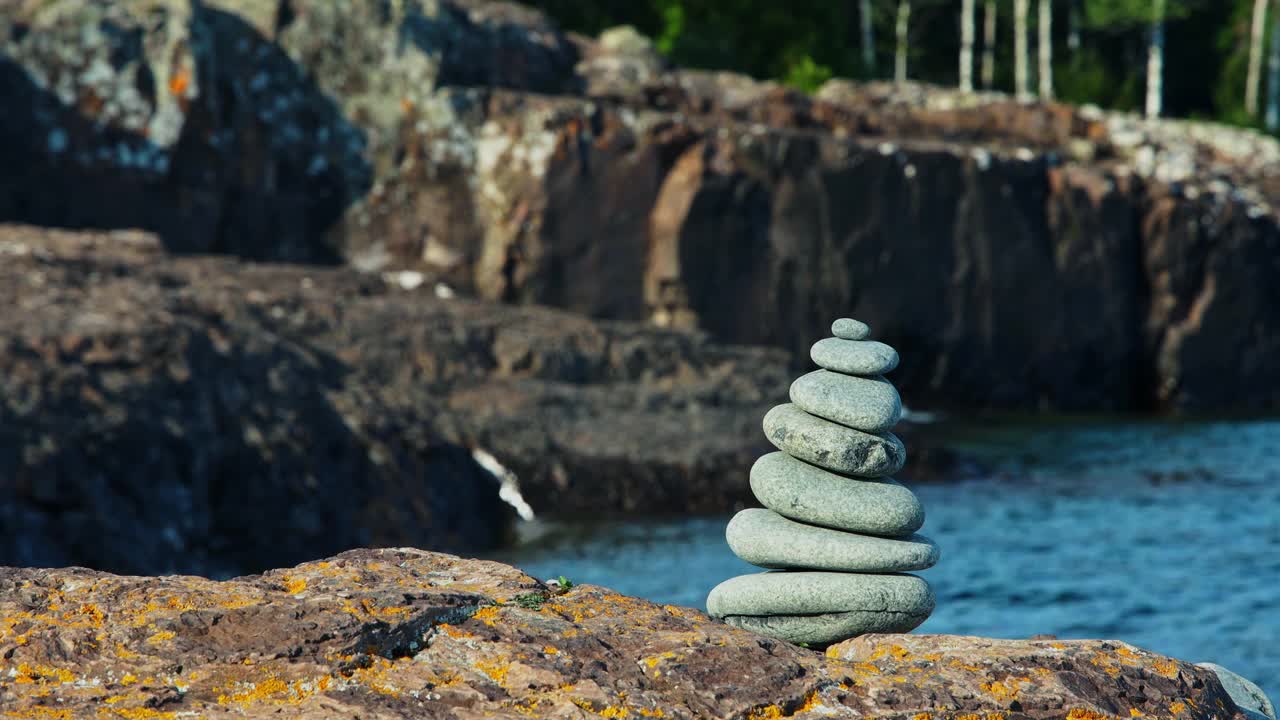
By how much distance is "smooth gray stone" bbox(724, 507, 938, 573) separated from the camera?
6199 mm

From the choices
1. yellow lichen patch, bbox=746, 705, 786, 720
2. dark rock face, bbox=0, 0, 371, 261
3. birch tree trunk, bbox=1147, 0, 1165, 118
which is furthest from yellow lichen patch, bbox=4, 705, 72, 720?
birch tree trunk, bbox=1147, 0, 1165, 118

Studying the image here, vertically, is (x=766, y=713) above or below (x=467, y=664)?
below

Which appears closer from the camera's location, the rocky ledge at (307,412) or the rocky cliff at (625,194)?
the rocky ledge at (307,412)

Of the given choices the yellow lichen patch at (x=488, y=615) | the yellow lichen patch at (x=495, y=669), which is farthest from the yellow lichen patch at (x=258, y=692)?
the yellow lichen patch at (x=488, y=615)

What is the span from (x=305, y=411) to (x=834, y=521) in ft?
29.9

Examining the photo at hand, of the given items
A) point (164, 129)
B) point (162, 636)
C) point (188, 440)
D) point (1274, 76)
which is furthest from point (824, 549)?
point (1274, 76)

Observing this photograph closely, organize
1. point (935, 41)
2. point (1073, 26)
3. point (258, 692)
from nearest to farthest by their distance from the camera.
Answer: point (258, 692) < point (1073, 26) < point (935, 41)

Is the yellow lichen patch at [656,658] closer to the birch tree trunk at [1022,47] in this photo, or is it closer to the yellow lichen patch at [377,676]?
the yellow lichen patch at [377,676]

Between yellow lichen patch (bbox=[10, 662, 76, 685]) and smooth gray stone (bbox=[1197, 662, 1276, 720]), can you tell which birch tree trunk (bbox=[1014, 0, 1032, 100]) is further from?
yellow lichen patch (bbox=[10, 662, 76, 685])

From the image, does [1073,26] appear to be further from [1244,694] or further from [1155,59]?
[1244,694]

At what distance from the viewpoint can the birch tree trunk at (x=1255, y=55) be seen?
53.5 m

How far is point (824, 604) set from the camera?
604 cm

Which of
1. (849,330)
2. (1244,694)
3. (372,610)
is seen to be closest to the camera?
(372,610)

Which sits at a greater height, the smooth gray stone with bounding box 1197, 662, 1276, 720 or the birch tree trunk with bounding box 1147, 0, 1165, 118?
the birch tree trunk with bounding box 1147, 0, 1165, 118
